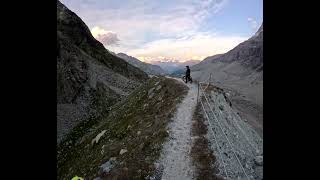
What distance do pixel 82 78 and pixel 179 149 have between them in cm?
6353

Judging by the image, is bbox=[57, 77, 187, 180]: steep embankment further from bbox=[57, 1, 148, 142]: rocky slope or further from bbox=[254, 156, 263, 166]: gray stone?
bbox=[57, 1, 148, 142]: rocky slope

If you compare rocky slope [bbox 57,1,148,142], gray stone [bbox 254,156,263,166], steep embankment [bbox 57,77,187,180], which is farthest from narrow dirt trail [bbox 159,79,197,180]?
rocky slope [bbox 57,1,148,142]

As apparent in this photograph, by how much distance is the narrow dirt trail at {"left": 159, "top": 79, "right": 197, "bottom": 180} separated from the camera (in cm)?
2142

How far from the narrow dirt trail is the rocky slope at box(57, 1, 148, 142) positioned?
32608 millimetres

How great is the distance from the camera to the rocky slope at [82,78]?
7069cm

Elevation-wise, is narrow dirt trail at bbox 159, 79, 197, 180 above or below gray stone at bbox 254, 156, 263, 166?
above

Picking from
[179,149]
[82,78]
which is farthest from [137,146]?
[82,78]

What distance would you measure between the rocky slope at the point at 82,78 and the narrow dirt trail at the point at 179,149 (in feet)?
107

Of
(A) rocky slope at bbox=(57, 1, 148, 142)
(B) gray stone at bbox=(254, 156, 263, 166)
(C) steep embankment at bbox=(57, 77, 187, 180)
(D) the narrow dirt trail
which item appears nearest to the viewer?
(D) the narrow dirt trail

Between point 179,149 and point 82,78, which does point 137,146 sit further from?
point 82,78
